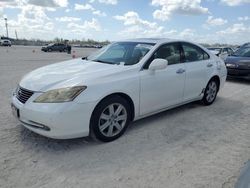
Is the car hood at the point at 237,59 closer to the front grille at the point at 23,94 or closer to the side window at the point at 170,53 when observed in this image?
the side window at the point at 170,53

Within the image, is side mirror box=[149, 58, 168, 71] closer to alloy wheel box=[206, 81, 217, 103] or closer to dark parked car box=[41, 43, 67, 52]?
alloy wheel box=[206, 81, 217, 103]

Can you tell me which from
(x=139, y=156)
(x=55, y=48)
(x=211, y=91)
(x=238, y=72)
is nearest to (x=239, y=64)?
(x=238, y=72)

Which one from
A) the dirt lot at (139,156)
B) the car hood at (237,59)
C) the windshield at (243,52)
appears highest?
the windshield at (243,52)

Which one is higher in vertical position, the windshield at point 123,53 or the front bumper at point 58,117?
the windshield at point 123,53

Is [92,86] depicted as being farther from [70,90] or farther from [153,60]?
[153,60]

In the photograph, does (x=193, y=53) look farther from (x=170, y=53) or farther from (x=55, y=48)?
(x=55, y=48)

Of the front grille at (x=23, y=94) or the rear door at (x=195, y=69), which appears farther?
the rear door at (x=195, y=69)

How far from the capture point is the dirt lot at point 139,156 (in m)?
3.02

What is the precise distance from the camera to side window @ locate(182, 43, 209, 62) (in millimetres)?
5473

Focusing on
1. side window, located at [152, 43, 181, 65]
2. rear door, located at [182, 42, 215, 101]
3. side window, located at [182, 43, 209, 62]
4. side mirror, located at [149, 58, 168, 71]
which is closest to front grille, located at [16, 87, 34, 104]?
side mirror, located at [149, 58, 168, 71]

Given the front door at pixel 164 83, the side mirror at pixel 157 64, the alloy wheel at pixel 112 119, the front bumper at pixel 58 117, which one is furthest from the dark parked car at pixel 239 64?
the front bumper at pixel 58 117

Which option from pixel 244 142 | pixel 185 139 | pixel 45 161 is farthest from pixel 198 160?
pixel 45 161

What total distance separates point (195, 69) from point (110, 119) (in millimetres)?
2419

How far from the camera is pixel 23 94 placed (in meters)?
3.90
